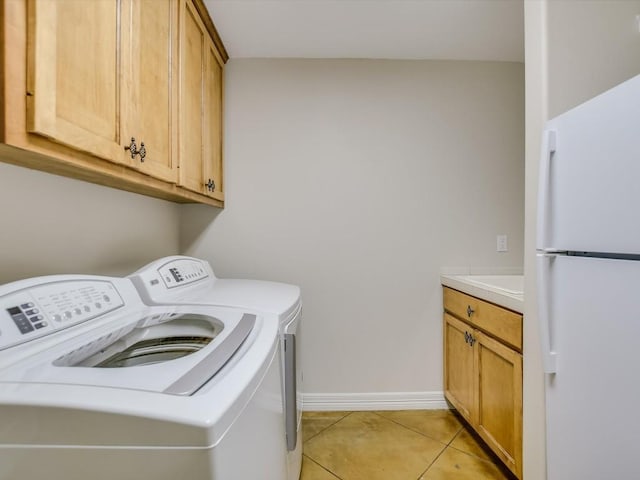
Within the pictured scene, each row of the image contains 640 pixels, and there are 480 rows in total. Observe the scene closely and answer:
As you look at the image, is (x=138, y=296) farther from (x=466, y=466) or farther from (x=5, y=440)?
(x=466, y=466)

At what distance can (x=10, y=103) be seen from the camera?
711mm

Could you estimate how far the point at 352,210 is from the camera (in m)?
2.34

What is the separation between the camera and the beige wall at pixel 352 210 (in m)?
2.33

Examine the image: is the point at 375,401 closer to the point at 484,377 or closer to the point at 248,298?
the point at 484,377

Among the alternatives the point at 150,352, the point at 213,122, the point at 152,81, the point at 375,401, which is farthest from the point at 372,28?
the point at 375,401

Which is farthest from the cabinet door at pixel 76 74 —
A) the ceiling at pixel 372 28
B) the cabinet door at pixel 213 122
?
the ceiling at pixel 372 28

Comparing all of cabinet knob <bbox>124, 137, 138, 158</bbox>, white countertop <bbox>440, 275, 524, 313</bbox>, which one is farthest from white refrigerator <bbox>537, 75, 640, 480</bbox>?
cabinet knob <bbox>124, 137, 138, 158</bbox>

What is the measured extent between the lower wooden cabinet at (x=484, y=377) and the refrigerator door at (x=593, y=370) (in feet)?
0.99

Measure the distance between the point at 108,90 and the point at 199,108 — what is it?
846 mm

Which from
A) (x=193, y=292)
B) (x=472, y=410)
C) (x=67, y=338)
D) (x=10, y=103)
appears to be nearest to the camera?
(x=10, y=103)

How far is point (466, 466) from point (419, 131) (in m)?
2.02

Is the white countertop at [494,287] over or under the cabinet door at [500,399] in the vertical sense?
over

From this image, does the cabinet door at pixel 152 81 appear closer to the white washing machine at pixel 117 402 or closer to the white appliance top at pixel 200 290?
the white appliance top at pixel 200 290

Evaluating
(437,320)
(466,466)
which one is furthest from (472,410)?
(437,320)
